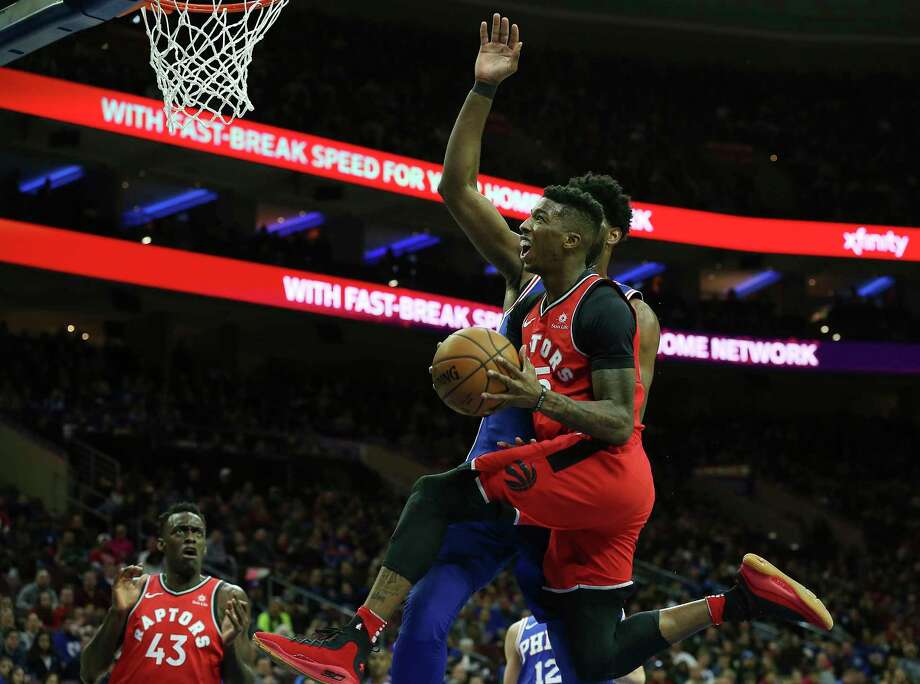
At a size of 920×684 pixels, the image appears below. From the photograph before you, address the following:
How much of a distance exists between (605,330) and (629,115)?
28.4 meters

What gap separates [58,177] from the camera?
1000 inches

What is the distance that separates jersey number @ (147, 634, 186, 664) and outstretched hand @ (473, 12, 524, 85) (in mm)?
3076

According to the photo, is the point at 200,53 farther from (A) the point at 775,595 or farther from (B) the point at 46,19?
(A) the point at 775,595

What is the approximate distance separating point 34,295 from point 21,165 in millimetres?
2482

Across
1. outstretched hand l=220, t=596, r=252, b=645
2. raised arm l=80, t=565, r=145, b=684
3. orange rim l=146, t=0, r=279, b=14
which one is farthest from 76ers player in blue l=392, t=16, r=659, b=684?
orange rim l=146, t=0, r=279, b=14

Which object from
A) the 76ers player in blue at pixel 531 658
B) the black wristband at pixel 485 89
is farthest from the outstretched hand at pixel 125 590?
the black wristband at pixel 485 89

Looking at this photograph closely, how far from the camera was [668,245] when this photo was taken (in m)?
30.7

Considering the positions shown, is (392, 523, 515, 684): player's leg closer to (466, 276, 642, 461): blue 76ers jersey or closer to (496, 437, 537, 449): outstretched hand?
(466, 276, 642, 461): blue 76ers jersey

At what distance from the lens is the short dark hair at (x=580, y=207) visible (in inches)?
193

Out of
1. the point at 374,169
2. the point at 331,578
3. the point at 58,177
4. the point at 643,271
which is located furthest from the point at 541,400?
the point at 643,271

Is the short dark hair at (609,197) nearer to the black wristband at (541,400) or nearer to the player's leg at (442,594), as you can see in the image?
the black wristband at (541,400)

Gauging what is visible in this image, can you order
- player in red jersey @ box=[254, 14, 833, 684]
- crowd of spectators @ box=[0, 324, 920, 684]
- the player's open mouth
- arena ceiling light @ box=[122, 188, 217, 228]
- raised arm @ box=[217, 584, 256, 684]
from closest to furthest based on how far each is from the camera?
player in red jersey @ box=[254, 14, 833, 684], the player's open mouth, raised arm @ box=[217, 584, 256, 684], crowd of spectators @ box=[0, 324, 920, 684], arena ceiling light @ box=[122, 188, 217, 228]

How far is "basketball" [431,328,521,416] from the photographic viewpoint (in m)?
4.31

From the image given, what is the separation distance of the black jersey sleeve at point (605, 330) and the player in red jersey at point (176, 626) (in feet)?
7.90
